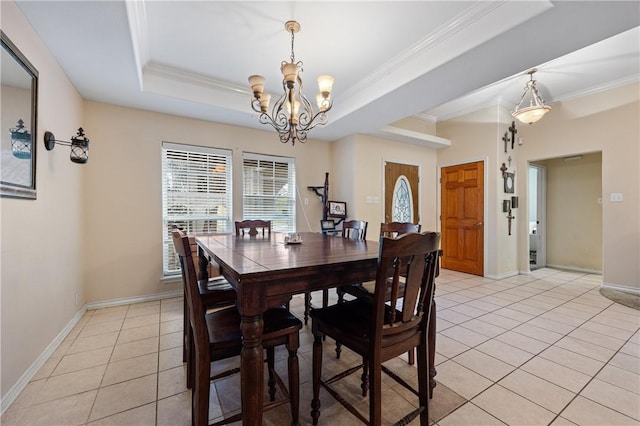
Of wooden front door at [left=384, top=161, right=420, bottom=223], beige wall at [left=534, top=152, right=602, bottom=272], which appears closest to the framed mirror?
wooden front door at [left=384, top=161, right=420, bottom=223]

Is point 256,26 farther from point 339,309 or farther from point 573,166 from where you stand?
point 573,166

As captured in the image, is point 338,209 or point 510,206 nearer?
point 338,209

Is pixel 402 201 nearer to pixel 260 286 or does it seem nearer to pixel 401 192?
pixel 401 192

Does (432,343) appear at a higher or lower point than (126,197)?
lower

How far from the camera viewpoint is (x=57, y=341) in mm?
2297

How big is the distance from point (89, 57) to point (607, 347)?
16.9 feet

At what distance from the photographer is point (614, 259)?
3.97 m

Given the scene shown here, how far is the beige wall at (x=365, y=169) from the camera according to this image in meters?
4.61

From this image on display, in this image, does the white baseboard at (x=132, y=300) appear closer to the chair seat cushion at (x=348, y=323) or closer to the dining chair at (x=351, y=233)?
the dining chair at (x=351, y=233)

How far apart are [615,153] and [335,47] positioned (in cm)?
449

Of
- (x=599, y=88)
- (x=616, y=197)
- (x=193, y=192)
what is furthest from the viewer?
(x=599, y=88)

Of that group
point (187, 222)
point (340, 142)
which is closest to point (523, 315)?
point (340, 142)

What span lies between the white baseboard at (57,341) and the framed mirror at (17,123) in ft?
3.93

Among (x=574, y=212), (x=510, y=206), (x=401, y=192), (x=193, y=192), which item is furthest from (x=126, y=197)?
(x=574, y=212)
